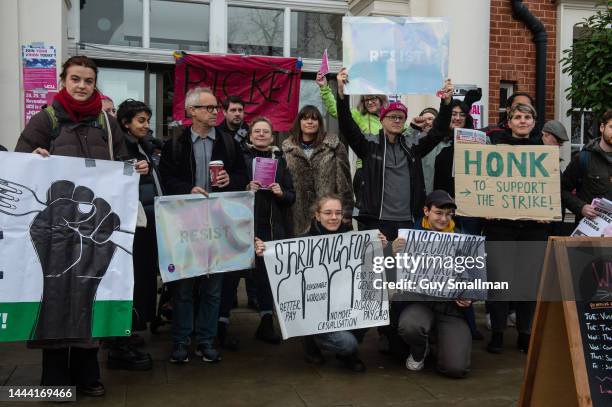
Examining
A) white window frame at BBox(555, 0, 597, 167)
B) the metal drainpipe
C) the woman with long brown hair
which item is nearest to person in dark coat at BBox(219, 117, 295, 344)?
the woman with long brown hair

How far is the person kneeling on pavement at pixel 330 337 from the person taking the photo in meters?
4.89

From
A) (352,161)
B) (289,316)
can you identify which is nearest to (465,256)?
(289,316)

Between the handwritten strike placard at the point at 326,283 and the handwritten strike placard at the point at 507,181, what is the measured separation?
1.00 m

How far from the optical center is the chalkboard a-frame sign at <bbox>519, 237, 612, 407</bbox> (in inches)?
137

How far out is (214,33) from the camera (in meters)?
9.25

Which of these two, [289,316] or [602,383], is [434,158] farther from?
[602,383]

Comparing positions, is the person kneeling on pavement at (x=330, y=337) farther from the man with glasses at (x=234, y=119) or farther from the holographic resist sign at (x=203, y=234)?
the man with glasses at (x=234, y=119)

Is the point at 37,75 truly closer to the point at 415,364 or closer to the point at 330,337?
the point at 330,337

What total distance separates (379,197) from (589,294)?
2.08 metres

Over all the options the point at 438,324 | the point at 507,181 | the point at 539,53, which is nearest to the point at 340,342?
the point at 438,324

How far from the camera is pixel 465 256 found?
5117 millimetres

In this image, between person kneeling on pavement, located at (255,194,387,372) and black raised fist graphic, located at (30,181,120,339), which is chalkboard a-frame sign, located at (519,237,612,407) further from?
black raised fist graphic, located at (30,181,120,339)

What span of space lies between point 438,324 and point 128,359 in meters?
2.29

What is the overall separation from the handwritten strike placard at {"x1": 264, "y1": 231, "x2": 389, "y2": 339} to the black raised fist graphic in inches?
48.8
